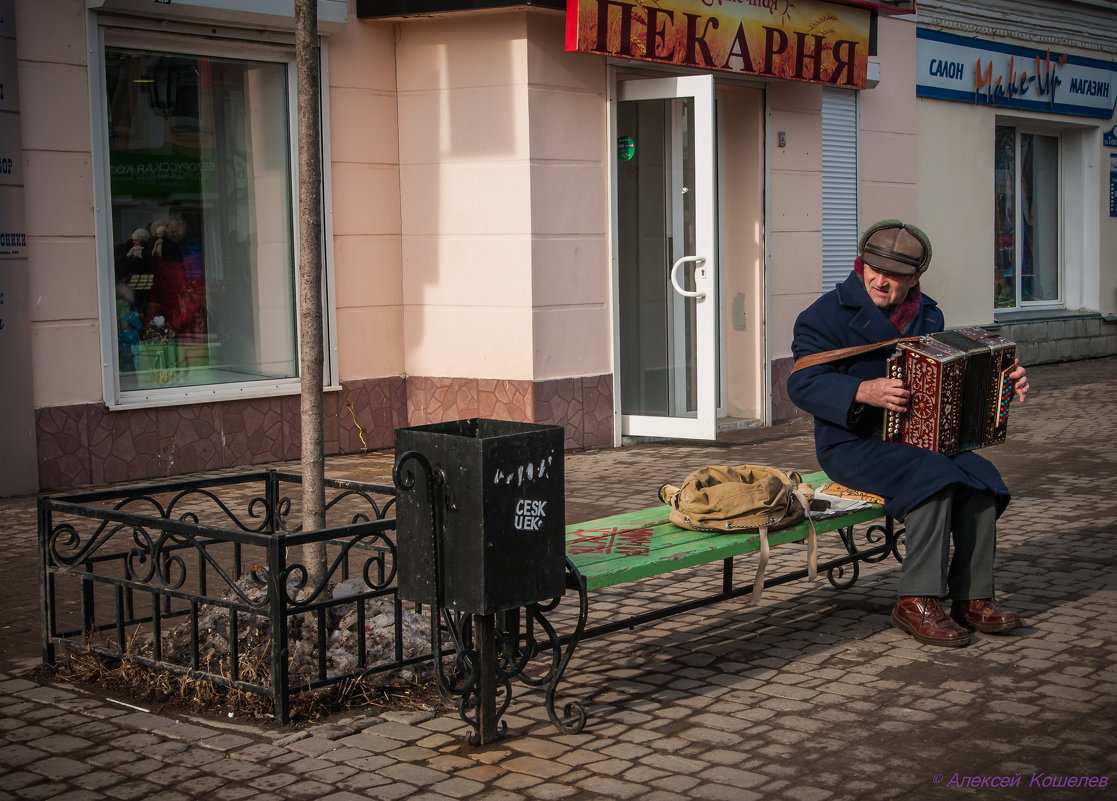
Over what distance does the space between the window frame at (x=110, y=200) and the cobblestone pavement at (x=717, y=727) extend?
122 inches

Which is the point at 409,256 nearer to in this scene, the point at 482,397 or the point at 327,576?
the point at 482,397

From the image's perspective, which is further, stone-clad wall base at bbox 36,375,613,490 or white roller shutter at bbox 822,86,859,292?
white roller shutter at bbox 822,86,859,292

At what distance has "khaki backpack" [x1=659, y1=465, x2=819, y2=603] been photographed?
5016 millimetres

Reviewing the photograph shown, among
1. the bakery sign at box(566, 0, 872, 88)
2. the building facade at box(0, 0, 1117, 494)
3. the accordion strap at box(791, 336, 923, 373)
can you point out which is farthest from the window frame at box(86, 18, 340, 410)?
the accordion strap at box(791, 336, 923, 373)

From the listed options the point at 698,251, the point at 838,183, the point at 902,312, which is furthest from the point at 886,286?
the point at 838,183

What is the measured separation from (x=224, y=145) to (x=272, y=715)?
6424mm

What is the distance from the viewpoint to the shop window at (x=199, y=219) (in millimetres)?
9211

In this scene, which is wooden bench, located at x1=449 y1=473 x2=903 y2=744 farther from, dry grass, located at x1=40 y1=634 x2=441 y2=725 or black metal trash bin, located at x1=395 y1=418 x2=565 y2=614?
dry grass, located at x1=40 y1=634 x2=441 y2=725

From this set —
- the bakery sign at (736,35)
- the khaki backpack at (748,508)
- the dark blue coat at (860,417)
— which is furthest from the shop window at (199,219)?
the dark blue coat at (860,417)

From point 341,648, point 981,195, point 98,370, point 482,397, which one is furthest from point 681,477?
point 981,195

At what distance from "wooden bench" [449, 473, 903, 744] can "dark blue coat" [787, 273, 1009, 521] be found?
240 mm

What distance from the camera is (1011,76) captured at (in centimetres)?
1567

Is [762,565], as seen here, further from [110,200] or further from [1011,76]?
[1011,76]

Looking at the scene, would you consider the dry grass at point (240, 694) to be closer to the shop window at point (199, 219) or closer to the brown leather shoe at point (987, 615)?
the brown leather shoe at point (987, 615)
